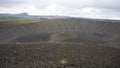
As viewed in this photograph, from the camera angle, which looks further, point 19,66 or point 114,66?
point 114,66

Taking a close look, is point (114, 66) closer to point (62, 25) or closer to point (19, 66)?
point (19, 66)

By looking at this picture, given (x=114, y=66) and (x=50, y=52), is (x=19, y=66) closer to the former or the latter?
(x=50, y=52)

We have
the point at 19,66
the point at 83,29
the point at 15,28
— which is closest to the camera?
the point at 19,66

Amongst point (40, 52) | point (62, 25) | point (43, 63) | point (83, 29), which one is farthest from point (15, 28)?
point (43, 63)

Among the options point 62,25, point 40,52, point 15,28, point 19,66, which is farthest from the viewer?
point 62,25

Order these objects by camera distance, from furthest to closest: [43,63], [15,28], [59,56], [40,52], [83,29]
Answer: [83,29], [15,28], [40,52], [59,56], [43,63]

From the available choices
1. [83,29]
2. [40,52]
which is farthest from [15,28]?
[40,52]

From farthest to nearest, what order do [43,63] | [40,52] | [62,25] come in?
[62,25] < [40,52] < [43,63]

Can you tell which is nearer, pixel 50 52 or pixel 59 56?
pixel 59 56
